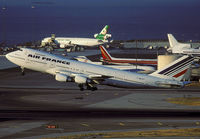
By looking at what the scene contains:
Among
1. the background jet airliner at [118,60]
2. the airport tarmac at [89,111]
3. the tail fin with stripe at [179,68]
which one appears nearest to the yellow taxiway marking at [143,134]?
the airport tarmac at [89,111]

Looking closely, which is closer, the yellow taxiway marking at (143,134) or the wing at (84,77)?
the yellow taxiway marking at (143,134)

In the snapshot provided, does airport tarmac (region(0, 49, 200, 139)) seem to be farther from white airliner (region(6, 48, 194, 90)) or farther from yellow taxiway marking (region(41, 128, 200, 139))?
white airliner (region(6, 48, 194, 90))

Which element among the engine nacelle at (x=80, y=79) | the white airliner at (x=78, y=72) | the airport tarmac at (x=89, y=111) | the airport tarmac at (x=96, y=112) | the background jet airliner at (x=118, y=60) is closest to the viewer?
the airport tarmac at (x=96, y=112)

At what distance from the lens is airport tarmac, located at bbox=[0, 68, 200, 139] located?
4291cm

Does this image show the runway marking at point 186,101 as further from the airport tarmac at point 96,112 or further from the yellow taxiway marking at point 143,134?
the yellow taxiway marking at point 143,134

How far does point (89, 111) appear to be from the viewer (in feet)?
182

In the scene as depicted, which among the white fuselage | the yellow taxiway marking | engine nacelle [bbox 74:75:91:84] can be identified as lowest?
the yellow taxiway marking

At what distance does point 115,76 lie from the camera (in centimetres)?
7038

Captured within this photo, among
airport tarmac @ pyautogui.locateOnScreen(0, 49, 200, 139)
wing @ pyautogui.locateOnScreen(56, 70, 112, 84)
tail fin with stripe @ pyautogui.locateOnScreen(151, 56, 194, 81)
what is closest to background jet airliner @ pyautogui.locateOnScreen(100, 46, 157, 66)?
airport tarmac @ pyautogui.locateOnScreen(0, 49, 200, 139)

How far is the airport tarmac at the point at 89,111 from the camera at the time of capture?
42.9 meters

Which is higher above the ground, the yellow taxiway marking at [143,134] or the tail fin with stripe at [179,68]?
the tail fin with stripe at [179,68]

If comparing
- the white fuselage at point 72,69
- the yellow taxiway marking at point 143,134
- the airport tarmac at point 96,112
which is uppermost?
the white fuselage at point 72,69

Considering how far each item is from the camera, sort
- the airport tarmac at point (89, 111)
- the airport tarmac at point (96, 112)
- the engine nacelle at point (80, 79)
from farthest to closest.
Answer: the engine nacelle at point (80, 79) < the airport tarmac at point (89, 111) < the airport tarmac at point (96, 112)

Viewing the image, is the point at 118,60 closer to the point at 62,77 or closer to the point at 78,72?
the point at 78,72
